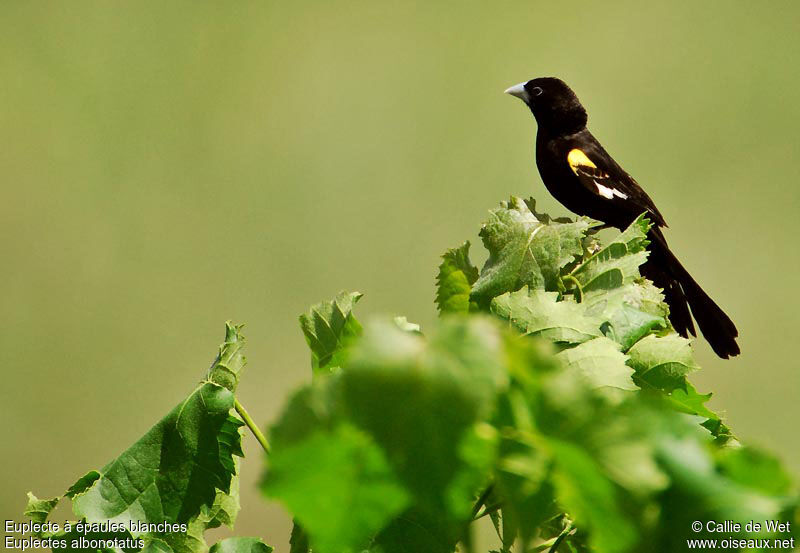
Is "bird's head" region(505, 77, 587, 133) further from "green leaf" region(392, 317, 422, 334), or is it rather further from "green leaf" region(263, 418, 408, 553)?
"green leaf" region(263, 418, 408, 553)

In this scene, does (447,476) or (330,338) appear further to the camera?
(330,338)

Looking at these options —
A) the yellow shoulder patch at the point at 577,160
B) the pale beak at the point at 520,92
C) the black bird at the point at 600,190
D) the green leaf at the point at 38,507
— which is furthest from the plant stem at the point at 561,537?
the pale beak at the point at 520,92

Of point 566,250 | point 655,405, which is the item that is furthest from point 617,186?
point 655,405

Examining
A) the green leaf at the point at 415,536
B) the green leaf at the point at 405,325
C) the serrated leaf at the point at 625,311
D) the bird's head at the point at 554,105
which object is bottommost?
the green leaf at the point at 415,536

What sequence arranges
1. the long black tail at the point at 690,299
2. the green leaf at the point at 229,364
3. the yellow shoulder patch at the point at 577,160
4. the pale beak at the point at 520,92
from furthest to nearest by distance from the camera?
the pale beak at the point at 520,92 < the yellow shoulder patch at the point at 577,160 < the long black tail at the point at 690,299 < the green leaf at the point at 229,364

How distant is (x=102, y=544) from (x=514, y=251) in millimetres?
595

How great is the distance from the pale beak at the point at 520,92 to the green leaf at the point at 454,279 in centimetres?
261

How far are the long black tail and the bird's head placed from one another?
3.94ft

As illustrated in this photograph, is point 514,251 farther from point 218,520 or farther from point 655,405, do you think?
point 655,405

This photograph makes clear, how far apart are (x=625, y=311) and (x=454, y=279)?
24 cm

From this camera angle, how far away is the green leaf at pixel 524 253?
3.28 ft

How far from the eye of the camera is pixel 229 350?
975 millimetres

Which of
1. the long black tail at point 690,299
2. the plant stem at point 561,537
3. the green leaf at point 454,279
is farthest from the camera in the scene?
the long black tail at point 690,299

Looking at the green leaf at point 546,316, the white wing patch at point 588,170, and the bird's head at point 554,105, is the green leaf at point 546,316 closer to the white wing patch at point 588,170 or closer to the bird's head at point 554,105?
the white wing patch at point 588,170
